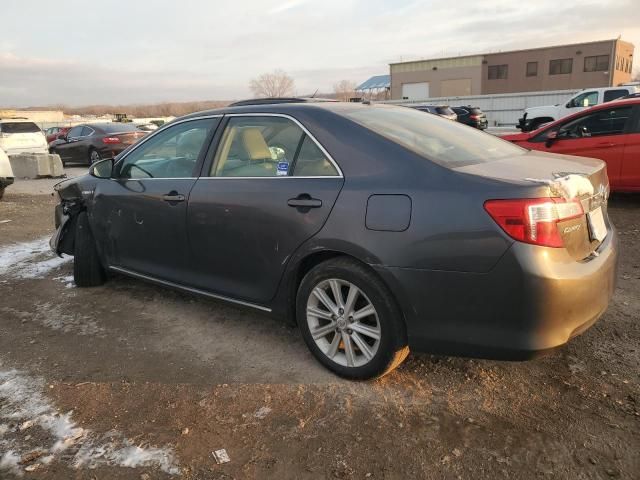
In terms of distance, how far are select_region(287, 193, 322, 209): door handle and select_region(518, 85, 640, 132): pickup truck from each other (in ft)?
56.7

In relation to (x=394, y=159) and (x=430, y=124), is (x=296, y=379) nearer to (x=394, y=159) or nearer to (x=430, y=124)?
(x=394, y=159)

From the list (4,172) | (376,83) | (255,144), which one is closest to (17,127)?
(4,172)

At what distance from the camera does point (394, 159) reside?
9.02 feet

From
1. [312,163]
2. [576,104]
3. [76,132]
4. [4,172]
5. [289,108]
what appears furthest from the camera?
[576,104]

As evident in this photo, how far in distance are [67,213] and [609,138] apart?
684cm

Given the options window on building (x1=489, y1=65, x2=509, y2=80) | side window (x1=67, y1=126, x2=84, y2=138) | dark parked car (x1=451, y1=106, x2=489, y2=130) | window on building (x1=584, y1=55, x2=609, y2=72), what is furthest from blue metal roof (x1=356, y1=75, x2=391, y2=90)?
side window (x1=67, y1=126, x2=84, y2=138)

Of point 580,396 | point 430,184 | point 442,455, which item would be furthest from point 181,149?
point 580,396

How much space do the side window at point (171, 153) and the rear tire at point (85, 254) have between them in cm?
75

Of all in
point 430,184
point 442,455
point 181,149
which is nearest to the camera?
point 442,455

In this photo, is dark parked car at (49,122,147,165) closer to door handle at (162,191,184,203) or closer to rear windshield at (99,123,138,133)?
rear windshield at (99,123,138,133)

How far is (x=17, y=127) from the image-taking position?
55.2 ft

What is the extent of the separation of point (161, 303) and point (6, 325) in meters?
1.18

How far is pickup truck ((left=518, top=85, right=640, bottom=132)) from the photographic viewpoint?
18.2m

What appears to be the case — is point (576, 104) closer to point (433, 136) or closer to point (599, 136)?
point (599, 136)
